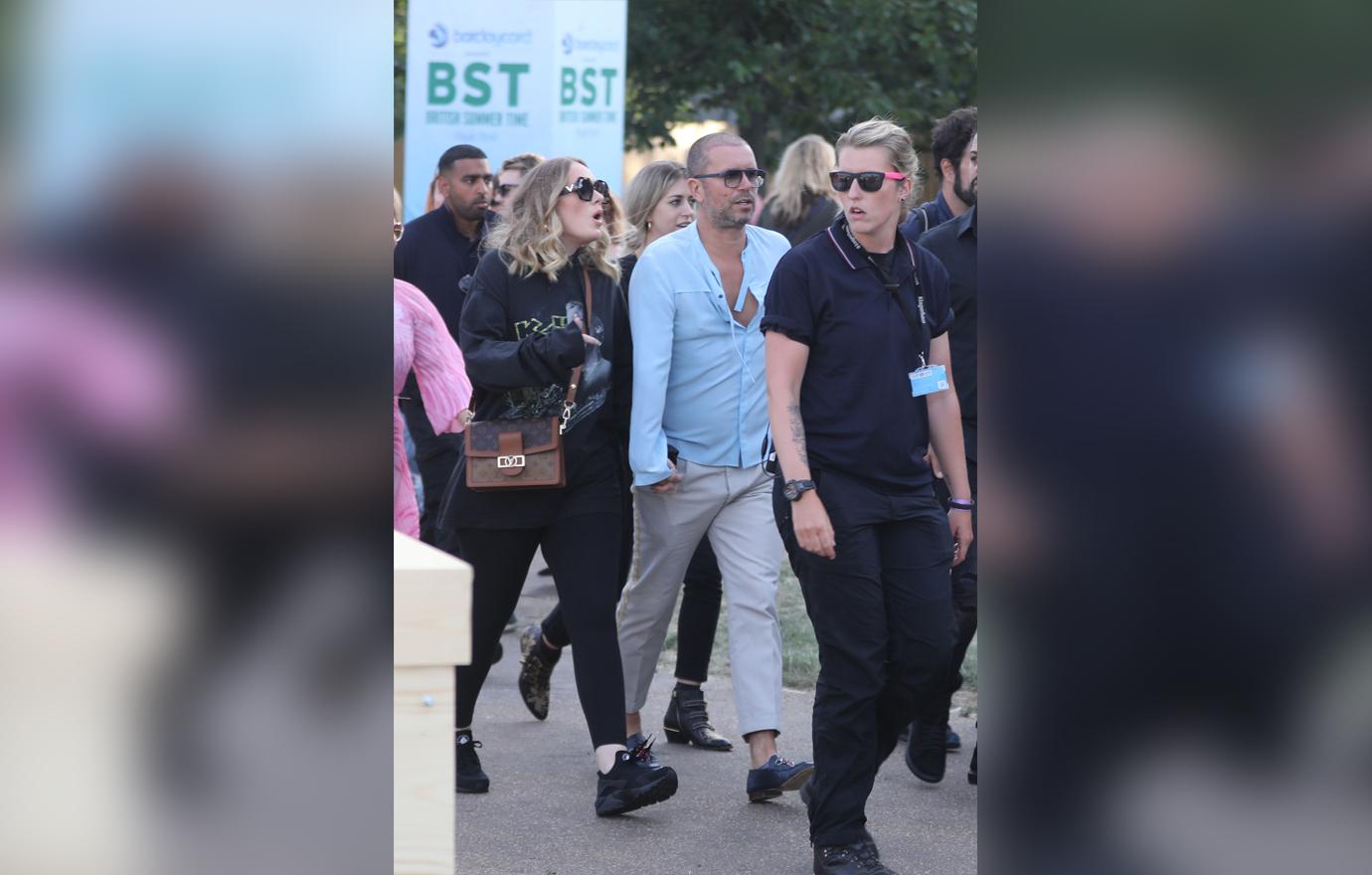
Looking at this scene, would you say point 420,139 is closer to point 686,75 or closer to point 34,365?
point 34,365

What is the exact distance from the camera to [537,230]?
4.97m

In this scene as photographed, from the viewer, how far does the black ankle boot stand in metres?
5.82

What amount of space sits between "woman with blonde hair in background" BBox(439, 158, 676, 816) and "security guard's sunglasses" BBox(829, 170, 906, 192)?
3.15 ft

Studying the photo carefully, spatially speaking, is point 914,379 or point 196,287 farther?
point 914,379

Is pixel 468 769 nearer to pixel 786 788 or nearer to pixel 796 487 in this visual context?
pixel 786 788

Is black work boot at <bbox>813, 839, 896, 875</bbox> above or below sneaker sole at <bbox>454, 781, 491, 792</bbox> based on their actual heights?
above

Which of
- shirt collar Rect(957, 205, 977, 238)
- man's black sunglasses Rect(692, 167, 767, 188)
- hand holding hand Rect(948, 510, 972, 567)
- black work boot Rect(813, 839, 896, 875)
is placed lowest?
black work boot Rect(813, 839, 896, 875)

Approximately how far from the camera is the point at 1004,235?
6.26 feet

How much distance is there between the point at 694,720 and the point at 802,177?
2867mm

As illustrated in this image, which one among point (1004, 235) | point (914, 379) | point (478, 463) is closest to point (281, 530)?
point (1004, 235)

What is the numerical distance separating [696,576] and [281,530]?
424 centimetres

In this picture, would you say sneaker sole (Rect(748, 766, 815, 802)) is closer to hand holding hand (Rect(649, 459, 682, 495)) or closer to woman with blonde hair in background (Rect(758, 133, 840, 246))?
hand holding hand (Rect(649, 459, 682, 495))

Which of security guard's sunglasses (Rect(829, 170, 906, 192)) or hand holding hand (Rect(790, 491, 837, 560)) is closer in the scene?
hand holding hand (Rect(790, 491, 837, 560))

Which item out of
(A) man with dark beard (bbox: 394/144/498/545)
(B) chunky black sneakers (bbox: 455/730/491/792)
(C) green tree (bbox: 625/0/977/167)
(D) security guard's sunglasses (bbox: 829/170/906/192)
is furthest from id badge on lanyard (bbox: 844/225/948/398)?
(C) green tree (bbox: 625/0/977/167)
